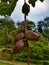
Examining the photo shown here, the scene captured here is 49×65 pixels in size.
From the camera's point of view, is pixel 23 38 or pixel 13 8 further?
pixel 13 8

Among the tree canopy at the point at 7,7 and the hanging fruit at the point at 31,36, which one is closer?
the hanging fruit at the point at 31,36

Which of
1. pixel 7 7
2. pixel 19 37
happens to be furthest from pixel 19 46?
pixel 7 7

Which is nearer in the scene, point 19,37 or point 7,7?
point 19,37

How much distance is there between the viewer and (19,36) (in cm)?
74

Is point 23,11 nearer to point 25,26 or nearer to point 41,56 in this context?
point 25,26

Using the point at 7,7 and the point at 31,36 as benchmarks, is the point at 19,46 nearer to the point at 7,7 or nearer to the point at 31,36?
the point at 31,36

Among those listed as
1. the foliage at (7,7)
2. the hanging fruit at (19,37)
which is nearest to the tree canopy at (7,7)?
the foliage at (7,7)

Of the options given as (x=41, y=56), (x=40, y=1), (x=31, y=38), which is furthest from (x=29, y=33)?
(x=41, y=56)

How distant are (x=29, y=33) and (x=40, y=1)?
0.59 m

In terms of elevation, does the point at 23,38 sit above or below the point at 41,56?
above

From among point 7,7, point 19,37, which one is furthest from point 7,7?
point 19,37

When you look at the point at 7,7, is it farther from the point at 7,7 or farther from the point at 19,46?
the point at 19,46

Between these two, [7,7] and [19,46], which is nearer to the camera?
[19,46]

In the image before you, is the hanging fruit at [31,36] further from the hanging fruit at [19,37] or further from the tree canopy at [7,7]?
the tree canopy at [7,7]
